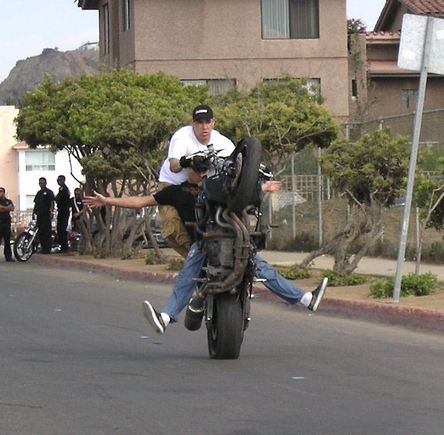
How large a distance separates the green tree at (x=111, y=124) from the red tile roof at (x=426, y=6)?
55.1 feet

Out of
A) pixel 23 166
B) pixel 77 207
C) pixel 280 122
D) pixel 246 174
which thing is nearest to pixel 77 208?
pixel 77 207

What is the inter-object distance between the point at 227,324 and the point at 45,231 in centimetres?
1926

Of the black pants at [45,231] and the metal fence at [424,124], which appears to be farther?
the black pants at [45,231]

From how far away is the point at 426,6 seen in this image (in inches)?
1661

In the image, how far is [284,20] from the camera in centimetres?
3656

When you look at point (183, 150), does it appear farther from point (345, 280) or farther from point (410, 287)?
point (345, 280)

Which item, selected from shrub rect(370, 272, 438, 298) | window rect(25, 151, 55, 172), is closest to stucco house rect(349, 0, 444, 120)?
→ shrub rect(370, 272, 438, 298)

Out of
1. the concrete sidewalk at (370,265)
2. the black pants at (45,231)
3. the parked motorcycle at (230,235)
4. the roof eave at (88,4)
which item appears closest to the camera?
the parked motorcycle at (230,235)

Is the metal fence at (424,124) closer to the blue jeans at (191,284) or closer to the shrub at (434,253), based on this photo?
the shrub at (434,253)

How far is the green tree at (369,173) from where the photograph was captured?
16.1 meters

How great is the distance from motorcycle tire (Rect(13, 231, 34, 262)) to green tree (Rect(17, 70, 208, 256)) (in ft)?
4.46

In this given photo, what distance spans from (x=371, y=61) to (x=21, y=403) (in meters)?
37.4

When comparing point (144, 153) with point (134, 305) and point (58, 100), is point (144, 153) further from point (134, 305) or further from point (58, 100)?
point (134, 305)

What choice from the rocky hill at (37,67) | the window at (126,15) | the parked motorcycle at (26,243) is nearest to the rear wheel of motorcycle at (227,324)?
the parked motorcycle at (26,243)
